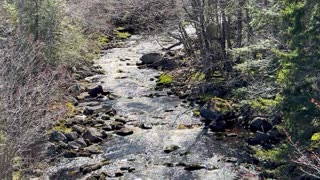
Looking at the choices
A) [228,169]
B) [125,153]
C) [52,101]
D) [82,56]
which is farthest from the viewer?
[82,56]

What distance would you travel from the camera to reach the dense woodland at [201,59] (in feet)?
34.7

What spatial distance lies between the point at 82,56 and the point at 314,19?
1596 cm

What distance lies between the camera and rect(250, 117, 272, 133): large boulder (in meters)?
16.6

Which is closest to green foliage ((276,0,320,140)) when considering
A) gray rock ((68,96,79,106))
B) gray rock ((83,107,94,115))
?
gray rock ((83,107,94,115))

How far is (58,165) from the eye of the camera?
14.6m

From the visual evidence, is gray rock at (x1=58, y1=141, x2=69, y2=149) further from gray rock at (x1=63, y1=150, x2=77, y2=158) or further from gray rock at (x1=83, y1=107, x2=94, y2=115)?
gray rock at (x1=83, y1=107, x2=94, y2=115)

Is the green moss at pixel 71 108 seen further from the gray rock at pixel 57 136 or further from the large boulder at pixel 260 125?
the large boulder at pixel 260 125

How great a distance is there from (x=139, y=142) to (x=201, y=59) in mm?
7915

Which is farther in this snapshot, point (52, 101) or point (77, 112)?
point (77, 112)

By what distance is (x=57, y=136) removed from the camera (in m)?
16.2

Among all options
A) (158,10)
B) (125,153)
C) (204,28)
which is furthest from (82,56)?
(125,153)

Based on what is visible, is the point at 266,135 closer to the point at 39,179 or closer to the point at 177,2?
the point at 39,179

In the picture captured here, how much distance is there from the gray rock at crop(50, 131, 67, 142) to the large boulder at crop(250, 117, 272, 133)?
6866 mm

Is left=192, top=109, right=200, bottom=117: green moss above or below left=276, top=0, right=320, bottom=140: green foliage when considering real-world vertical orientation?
below
